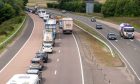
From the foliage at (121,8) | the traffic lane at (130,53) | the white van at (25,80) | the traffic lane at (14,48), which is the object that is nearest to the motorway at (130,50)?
the traffic lane at (130,53)

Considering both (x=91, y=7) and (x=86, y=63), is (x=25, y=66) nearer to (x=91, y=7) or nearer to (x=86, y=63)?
(x=86, y=63)

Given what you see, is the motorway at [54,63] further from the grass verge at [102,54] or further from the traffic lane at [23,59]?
the grass verge at [102,54]

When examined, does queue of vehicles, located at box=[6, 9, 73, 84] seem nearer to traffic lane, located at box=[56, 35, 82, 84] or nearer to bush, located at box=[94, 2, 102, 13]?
traffic lane, located at box=[56, 35, 82, 84]

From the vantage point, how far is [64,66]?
2306 inches

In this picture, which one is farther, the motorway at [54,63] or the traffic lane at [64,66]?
the motorway at [54,63]

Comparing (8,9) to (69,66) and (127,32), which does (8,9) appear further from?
(69,66)

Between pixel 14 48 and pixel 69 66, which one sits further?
pixel 14 48

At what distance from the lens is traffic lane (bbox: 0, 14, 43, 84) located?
174 ft

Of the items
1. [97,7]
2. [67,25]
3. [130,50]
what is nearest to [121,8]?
[97,7]

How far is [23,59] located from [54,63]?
5.44 meters

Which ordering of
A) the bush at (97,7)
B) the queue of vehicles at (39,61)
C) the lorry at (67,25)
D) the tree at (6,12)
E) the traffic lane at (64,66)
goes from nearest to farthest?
the queue of vehicles at (39,61)
the traffic lane at (64,66)
the lorry at (67,25)
the tree at (6,12)
the bush at (97,7)

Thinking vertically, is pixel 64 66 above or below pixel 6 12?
above

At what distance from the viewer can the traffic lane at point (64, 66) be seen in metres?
50.0

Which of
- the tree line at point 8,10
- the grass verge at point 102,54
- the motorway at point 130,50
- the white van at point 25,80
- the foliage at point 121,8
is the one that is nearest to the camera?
the white van at point 25,80
